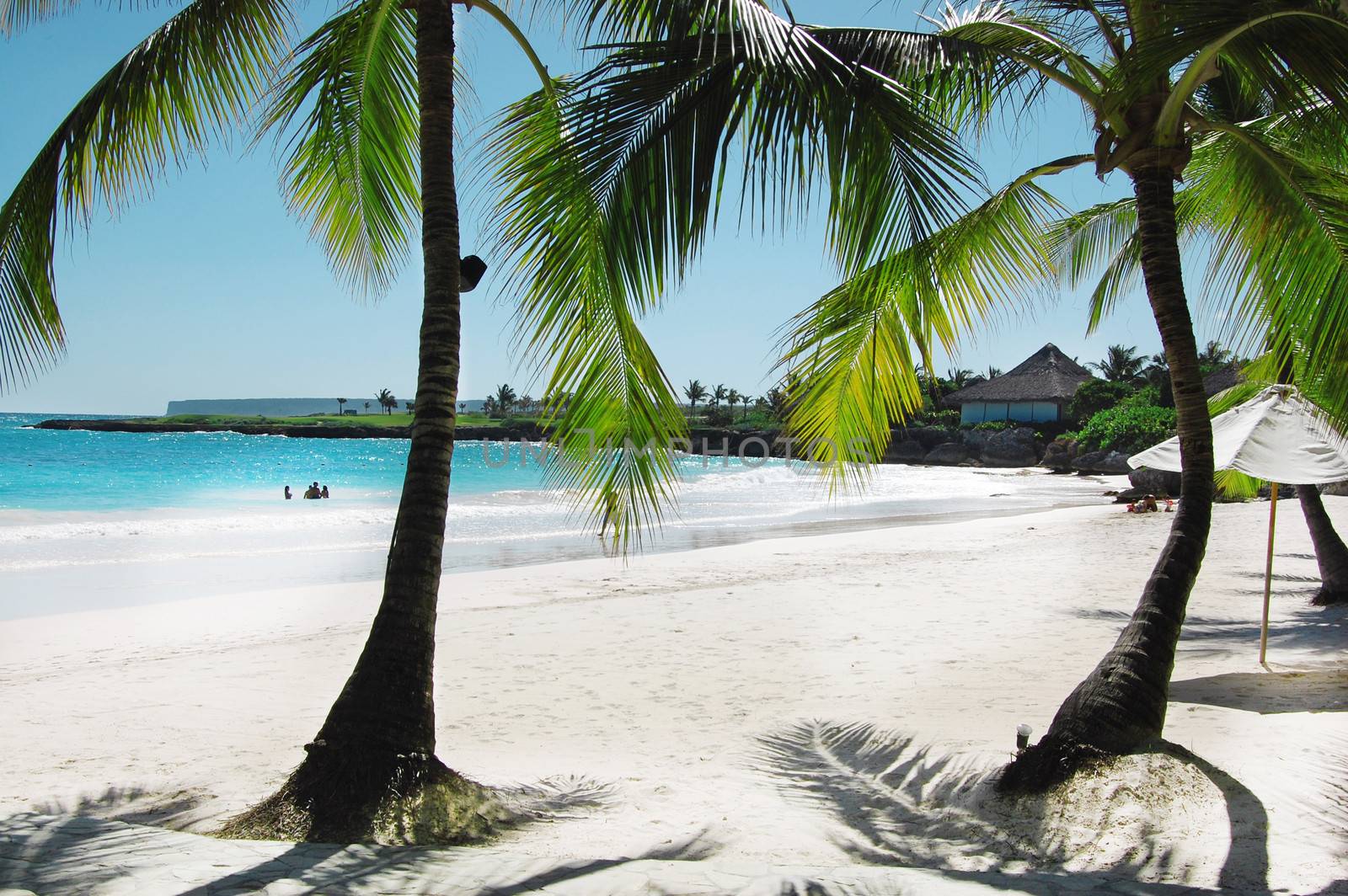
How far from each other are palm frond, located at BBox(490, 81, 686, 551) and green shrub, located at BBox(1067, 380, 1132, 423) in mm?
48230

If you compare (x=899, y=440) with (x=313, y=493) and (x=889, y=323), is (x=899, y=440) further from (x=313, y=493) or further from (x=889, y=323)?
(x=889, y=323)

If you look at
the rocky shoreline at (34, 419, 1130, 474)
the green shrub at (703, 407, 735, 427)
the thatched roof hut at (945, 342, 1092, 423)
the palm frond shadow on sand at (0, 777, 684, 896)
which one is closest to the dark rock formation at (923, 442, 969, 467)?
the rocky shoreline at (34, 419, 1130, 474)

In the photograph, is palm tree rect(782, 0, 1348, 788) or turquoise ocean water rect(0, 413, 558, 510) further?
turquoise ocean water rect(0, 413, 558, 510)

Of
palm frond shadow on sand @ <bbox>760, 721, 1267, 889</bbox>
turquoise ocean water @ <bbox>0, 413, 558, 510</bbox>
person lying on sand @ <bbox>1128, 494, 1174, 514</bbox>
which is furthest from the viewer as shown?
turquoise ocean water @ <bbox>0, 413, 558, 510</bbox>

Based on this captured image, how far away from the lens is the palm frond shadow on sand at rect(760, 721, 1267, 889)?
10.8 feet

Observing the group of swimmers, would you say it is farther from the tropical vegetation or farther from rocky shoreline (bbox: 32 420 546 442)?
rocky shoreline (bbox: 32 420 546 442)

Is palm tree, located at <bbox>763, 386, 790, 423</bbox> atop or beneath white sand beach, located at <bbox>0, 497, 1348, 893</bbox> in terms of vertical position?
atop

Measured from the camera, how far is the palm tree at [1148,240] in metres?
3.54

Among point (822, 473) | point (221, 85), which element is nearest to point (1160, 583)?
point (822, 473)

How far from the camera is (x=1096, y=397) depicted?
1903 inches

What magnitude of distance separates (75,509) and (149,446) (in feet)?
167

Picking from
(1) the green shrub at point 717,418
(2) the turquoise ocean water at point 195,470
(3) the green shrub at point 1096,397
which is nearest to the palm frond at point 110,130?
(2) the turquoise ocean water at point 195,470

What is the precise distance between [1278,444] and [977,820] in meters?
4.26

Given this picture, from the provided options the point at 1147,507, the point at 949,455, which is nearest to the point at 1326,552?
the point at 1147,507
